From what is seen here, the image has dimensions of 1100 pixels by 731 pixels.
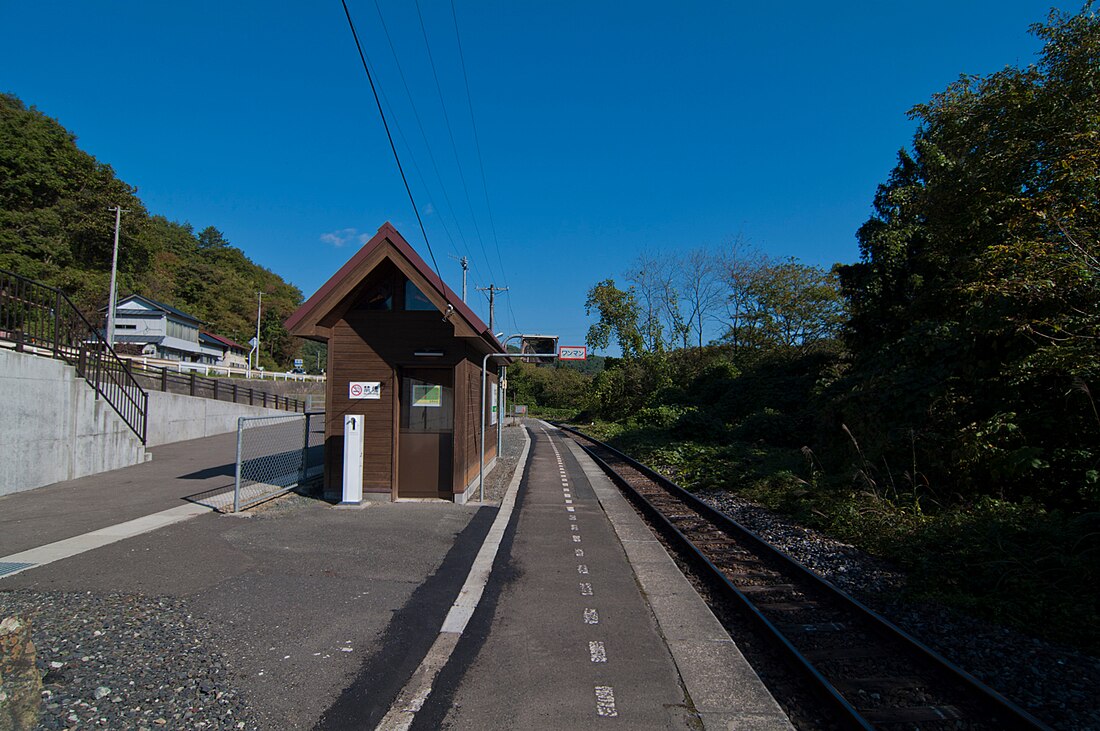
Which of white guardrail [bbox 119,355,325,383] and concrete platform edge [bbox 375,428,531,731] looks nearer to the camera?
concrete platform edge [bbox 375,428,531,731]

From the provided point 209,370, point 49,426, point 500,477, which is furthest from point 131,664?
point 209,370

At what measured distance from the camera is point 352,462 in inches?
362

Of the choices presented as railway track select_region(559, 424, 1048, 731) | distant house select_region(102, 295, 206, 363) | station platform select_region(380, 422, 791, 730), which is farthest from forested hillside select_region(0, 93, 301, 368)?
railway track select_region(559, 424, 1048, 731)

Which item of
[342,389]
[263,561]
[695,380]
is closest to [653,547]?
[263,561]

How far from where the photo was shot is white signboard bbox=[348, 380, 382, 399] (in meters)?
9.60

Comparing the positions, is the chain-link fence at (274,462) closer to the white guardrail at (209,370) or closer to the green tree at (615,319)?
the white guardrail at (209,370)

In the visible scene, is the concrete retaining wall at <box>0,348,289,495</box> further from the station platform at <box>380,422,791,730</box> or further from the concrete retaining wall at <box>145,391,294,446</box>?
the station platform at <box>380,422,791,730</box>

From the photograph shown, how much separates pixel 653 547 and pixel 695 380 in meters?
30.5

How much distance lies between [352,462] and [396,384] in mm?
1521

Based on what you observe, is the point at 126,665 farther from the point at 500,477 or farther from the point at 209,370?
the point at 209,370

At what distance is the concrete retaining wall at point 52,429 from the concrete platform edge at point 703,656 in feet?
34.3

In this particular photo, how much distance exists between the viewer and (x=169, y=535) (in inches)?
270

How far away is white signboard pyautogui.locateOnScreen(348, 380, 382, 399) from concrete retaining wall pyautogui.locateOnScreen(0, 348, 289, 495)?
18.4ft

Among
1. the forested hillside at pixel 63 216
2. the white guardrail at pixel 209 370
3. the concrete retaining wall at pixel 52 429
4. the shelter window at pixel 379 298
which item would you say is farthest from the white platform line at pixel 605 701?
the forested hillside at pixel 63 216
